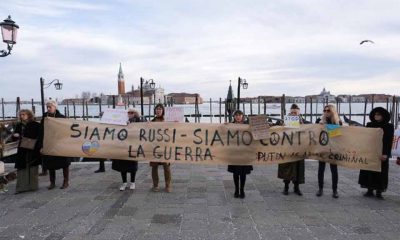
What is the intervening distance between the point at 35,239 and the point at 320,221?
146 inches

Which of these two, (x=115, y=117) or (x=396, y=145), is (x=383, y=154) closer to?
(x=396, y=145)

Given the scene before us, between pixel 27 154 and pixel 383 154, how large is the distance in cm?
628

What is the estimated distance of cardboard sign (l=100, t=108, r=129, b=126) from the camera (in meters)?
6.64

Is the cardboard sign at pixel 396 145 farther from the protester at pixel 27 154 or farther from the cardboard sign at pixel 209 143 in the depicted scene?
the protester at pixel 27 154

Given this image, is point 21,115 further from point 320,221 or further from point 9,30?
point 320,221

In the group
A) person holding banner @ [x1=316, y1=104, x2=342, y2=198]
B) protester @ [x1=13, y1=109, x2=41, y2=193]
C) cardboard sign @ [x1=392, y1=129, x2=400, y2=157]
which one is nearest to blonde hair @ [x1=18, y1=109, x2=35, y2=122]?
protester @ [x1=13, y1=109, x2=41, y2=193]

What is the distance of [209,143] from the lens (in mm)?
6445

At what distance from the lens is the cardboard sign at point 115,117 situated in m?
6.64

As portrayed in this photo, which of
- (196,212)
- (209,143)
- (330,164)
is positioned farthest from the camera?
(209,143)

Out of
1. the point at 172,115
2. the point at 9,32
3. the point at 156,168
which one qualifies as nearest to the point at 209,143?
the point at 172,115

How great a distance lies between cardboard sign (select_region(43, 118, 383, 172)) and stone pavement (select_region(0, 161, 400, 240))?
0.67 metres

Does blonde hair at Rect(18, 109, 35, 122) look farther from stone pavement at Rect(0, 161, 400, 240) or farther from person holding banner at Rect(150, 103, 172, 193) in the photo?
person holding banner at Rect(150, 103, 172, 193)

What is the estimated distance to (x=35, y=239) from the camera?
14.4ft

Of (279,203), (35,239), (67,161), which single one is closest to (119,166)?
(67,161)
